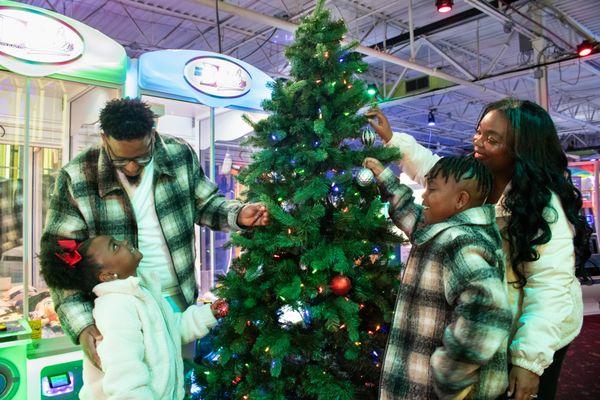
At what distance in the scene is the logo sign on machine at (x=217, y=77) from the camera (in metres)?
3.56

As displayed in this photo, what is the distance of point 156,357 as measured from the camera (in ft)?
6.15

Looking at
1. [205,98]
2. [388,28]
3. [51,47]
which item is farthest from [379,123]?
[388,28]

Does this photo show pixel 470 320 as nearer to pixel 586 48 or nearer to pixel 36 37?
pixel 36 37

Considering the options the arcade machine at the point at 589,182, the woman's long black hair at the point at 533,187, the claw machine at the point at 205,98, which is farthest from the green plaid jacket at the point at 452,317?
the arcade machine at the point at 589,182

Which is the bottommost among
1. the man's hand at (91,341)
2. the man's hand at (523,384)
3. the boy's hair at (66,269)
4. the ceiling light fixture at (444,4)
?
the man's hand at (523,384)

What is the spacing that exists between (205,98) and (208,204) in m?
1.51

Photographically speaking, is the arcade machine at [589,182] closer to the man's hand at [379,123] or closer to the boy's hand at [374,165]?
the man's hand at [379,123]

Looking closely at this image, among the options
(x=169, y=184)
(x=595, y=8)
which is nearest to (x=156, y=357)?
(x=169, y=184)

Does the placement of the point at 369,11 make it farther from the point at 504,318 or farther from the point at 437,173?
the point at 504,318

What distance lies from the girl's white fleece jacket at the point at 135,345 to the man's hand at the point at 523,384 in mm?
1347

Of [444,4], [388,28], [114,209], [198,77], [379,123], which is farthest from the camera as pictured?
[388,28]

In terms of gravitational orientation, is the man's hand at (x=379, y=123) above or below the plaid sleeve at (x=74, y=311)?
above

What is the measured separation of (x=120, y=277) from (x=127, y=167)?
0.48 meters

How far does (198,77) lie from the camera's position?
3584mm
